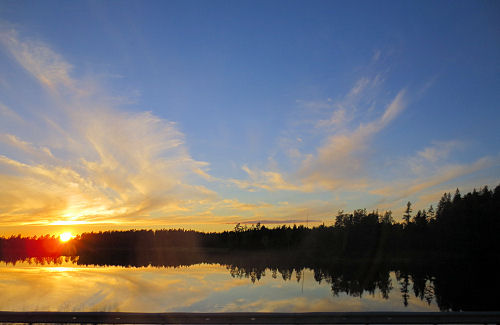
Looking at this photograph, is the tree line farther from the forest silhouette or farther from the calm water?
the calm water

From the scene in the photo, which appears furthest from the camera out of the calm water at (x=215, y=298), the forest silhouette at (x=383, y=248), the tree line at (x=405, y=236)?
the tree line at (x=405, y=236)

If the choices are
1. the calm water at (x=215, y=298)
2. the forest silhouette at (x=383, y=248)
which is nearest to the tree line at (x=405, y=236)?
the forest silhouette at (x=383, y=248)

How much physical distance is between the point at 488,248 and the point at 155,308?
9745 centimetres

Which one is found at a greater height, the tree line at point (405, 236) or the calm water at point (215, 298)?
the tree line at point (405, 236)

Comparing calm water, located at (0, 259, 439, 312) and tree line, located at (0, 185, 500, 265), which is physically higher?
tree line, located at (0, 185, 500, 265)

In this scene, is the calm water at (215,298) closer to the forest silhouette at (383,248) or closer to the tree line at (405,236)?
the forest silhouette at (383,248)

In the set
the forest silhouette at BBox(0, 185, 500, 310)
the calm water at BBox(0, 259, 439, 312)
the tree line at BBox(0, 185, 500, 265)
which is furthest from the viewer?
the tree line at BBox(0, 185, 500, 265)

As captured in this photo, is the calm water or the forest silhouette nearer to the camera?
the calm water

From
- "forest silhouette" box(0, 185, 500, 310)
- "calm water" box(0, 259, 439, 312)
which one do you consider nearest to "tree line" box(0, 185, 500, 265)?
"forest silhouette" box(0, 185, 500, 310)

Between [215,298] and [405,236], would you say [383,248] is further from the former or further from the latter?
[215,298]

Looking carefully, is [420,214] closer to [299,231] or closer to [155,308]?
[299,231]

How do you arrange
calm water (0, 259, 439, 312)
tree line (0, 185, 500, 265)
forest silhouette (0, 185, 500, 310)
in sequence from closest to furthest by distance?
calm water (0, 259, 439, 312)
forest silhouette (0, 185, 500, 310)
tree line (0, 185, 500, 265)

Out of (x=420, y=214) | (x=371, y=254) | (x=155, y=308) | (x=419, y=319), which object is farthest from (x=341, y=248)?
(x=419, y=319)

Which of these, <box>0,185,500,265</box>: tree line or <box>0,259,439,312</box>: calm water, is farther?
<box>0,185,500,265</box>: tree line
